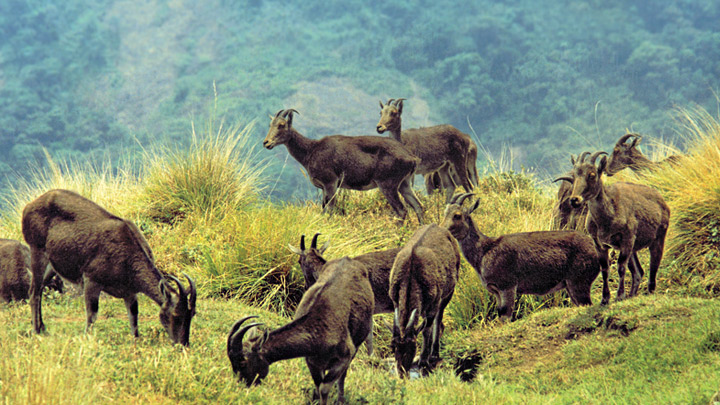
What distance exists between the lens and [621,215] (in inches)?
315

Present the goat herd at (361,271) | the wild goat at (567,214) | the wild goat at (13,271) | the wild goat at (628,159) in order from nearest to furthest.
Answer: the goat herd at (361,271) → the wild goat at (13,271) → the wild goat at (567,214) → the wild goat at (628,159)

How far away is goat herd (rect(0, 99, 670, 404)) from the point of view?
5.50 meters

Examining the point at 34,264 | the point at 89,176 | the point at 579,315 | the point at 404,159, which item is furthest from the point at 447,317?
the point at 89,176

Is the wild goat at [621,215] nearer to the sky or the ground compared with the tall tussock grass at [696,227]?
nearer to the sky

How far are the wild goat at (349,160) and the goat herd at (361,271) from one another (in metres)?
4.07

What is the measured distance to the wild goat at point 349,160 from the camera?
12.3 metres

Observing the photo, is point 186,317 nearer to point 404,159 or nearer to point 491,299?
point 491,299

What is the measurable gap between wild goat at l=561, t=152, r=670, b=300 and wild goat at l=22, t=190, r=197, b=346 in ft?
14.7

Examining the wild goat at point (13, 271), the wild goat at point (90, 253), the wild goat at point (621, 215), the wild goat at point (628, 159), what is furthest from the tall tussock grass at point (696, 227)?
the wild goat at point (13, 271)

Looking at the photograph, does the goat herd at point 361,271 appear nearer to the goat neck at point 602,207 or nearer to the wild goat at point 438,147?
the goat neck at point 602,207

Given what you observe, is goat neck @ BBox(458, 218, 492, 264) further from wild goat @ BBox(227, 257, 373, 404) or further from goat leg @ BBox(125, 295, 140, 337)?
goat leg @ BBox(125, 295, 140, 337)

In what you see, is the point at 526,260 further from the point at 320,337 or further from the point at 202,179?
the point at 202,179

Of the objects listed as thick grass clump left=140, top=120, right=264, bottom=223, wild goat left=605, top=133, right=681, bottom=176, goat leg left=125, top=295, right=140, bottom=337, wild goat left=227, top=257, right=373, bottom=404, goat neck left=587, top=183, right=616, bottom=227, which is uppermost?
goat neck left=587, top=183, right=616, bottom=227

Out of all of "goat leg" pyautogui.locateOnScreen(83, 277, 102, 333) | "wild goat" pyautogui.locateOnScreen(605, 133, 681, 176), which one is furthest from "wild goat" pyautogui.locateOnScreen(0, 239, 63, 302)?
"wild goat" pyautogui.locateOnScreen(605, 133, 681, 176)
